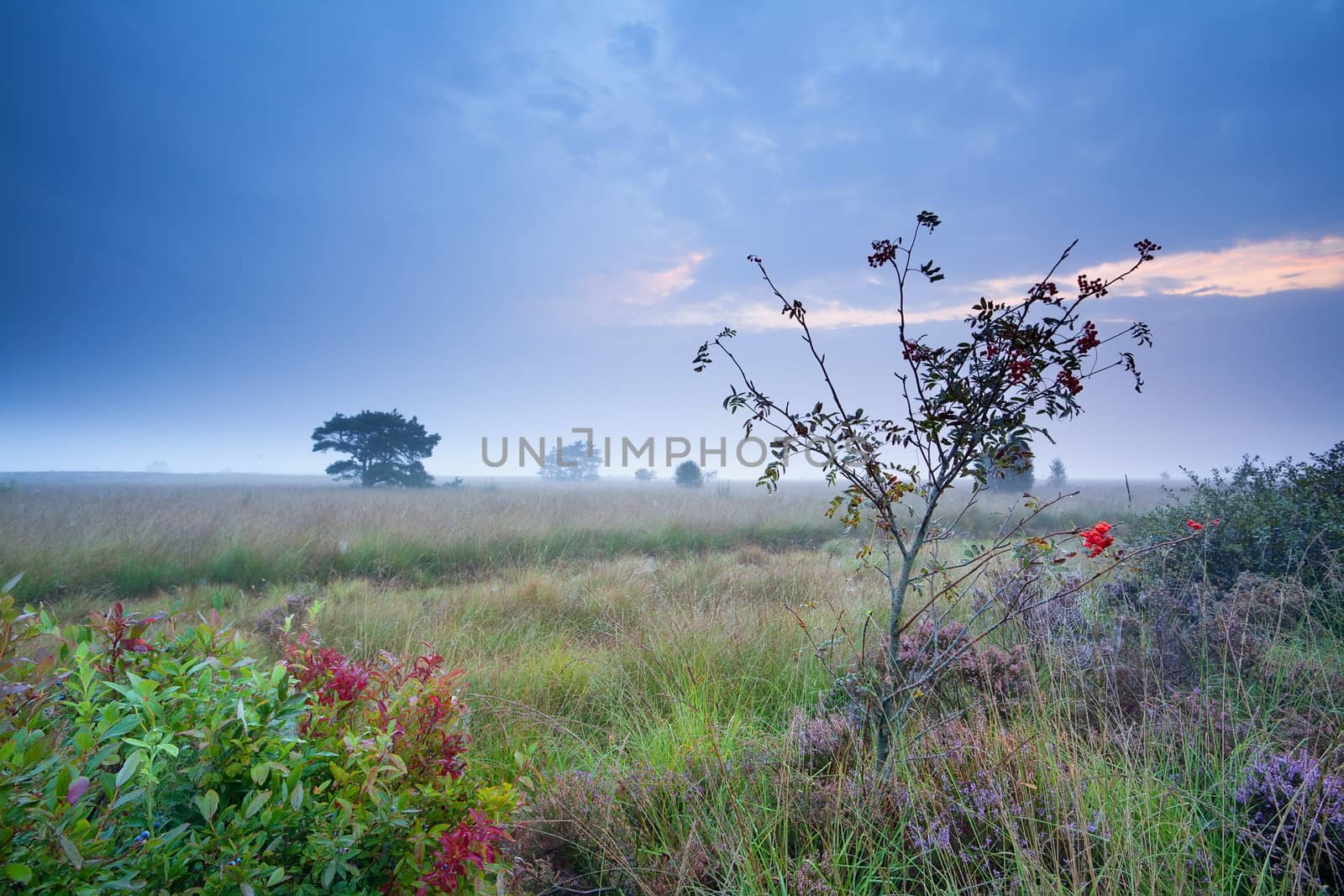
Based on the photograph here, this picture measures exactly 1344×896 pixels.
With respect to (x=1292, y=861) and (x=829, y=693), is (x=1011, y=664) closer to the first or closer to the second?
(x=829, y=693)

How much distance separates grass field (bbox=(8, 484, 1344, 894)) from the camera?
2.04 metres

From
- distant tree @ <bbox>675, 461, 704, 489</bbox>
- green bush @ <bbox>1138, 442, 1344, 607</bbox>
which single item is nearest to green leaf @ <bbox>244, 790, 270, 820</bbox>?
green bush @ <bbox>1138, 442, 1344, 607</bbox>

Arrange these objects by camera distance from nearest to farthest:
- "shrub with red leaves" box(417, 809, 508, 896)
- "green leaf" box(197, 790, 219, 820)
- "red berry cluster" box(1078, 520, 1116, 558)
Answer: "green leaf" box(197, 790, 219, 820)
"shrub with red leaves" box(417, 809, 508, 896)
"red berry cluster" box(1078, 520, 1116, 558)

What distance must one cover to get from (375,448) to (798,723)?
29940 millimetres

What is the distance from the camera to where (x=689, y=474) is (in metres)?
29.0

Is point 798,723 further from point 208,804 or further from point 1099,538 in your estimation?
point 208,804

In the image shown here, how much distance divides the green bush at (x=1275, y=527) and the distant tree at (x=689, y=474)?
22201 mm

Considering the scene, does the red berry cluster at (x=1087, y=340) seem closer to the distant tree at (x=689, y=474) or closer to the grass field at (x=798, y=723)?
the grass field at (x=798, y=723)

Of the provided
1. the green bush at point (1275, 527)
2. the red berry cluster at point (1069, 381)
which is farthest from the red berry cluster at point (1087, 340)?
the green bush at point (1275, 527)

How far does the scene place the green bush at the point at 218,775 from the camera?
1120mm

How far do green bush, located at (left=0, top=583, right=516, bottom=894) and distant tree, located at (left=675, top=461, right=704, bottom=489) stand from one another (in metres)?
26.2

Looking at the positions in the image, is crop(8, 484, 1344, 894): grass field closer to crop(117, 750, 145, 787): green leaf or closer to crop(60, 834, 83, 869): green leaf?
crop(117, 750, 145, 787): green leaf

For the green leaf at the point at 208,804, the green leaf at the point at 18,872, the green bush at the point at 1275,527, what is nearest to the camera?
the green leaf at the point at 18,872

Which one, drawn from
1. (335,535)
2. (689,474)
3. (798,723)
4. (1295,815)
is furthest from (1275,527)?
(689,474)
